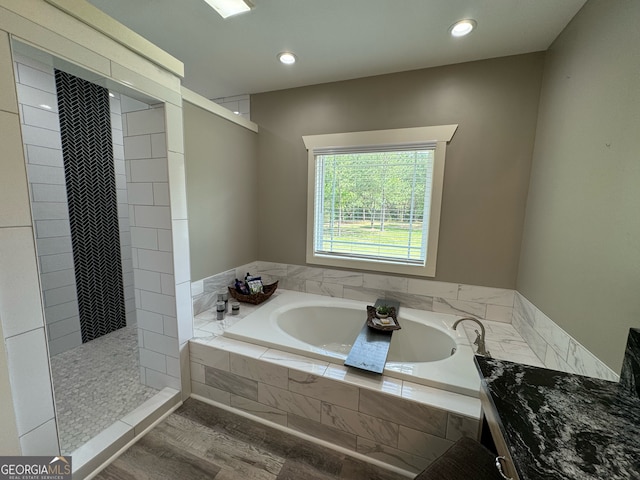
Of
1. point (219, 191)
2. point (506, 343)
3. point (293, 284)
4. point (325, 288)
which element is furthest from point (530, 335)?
point (219, 191)

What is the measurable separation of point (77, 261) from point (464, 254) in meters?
3.52

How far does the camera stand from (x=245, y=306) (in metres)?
2.31

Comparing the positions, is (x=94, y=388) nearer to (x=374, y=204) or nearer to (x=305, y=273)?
(x=305, y=273)

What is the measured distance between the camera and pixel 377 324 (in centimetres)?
194

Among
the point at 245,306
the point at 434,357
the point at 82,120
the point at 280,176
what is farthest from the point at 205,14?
the point at 434,357

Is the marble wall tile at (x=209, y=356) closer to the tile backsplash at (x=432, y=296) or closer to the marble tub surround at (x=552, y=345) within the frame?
the tile backsplash at (x=432, y=296)

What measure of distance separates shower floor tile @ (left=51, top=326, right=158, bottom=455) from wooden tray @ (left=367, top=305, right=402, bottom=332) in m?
1.68

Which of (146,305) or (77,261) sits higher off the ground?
(77,261)

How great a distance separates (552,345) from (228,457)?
1.95 meters

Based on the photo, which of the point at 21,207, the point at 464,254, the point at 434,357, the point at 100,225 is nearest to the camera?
the point at 21,207

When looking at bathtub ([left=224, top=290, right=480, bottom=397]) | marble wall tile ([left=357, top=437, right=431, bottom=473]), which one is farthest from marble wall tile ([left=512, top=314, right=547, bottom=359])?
marble wall tile ([left=357, top=437, right=431, bottom=473])

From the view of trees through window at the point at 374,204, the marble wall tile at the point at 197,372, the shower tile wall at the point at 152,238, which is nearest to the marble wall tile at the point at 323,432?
the marble wall tile at the point at 197,372

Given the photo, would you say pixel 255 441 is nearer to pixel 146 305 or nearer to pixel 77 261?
pixel 146 305

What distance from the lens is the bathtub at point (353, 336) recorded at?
1442 millimetres
